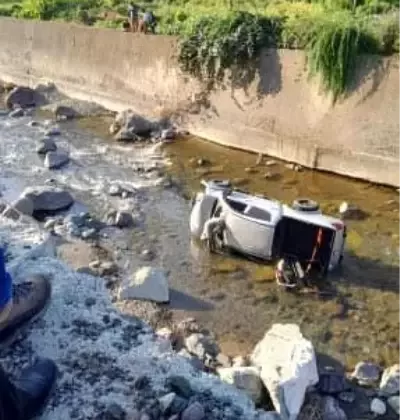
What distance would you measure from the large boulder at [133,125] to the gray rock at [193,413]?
1043 centimetres

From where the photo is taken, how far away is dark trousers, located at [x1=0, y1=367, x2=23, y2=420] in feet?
14.9

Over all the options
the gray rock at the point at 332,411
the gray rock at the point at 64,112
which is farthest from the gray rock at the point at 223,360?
the gray rock at the point at 64,112

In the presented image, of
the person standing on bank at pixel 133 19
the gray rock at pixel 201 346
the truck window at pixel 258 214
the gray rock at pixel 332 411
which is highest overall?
the person standing on bank at pixel 133 19

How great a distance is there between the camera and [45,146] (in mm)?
14477

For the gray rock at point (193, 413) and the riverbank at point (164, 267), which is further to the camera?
the riverbank at point (164, 267)

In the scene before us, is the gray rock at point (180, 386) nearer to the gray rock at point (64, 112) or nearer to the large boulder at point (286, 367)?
the large boulder at point (286, 367)

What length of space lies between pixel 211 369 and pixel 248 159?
741 centimetres

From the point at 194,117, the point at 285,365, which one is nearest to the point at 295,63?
the point at 194,117

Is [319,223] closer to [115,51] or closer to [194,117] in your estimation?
[194,117]

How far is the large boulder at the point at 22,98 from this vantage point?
1848cm

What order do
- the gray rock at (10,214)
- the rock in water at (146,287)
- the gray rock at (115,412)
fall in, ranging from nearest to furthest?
the gray rock at (115,412) → the rock in water at (146,287) → the gray rock at (10,214)

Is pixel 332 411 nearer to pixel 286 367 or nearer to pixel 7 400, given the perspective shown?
pixel 286 367

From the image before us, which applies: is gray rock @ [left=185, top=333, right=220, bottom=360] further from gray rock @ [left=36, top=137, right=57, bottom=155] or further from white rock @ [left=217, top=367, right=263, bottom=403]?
gray rock @ [left=36, top=137, right=57, bottom=155]

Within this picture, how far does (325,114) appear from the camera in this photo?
13156mm
